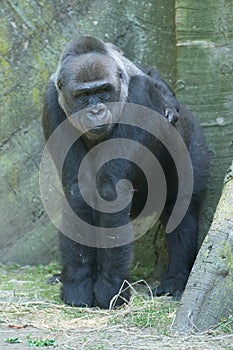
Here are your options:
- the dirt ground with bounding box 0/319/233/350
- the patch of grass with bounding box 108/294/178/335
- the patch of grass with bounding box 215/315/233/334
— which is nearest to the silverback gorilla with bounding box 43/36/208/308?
the patch of grass with bounding box 108/294/178/335

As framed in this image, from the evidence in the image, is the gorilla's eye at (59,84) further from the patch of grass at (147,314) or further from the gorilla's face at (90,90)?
the patch of grass at (147,314)

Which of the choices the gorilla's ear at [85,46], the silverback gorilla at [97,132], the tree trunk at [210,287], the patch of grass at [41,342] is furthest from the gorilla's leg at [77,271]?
the gorilla's ear at [85,46]

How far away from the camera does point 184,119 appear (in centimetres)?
508

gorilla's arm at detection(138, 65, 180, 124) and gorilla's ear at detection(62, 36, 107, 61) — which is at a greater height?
gorilla's ear at detection(62, 36, 107, 61)

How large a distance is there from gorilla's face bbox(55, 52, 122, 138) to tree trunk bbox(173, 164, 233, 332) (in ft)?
3.25

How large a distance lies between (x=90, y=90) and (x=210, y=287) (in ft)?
4.46

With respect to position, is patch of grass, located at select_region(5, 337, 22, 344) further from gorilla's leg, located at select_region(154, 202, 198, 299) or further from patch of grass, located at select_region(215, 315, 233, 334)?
gorilla's leg, located at select_region(154, 202, 198, 299)

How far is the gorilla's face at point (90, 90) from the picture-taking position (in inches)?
172

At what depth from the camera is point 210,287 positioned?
3.73m

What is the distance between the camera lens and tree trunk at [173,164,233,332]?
3682mm

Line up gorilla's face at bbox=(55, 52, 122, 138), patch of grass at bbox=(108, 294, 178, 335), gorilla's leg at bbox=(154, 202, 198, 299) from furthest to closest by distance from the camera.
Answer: gorilla's leg at bbox=(154, 202, 198, 299), gorilla's face at bbox=(55, 52, 122, 138), patch of grass at bbox=(108, 294, 178, 335)

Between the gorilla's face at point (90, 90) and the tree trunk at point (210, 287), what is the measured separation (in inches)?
38.9

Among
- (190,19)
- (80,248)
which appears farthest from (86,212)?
(190,19)

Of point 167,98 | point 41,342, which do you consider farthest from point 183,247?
point 41,342
